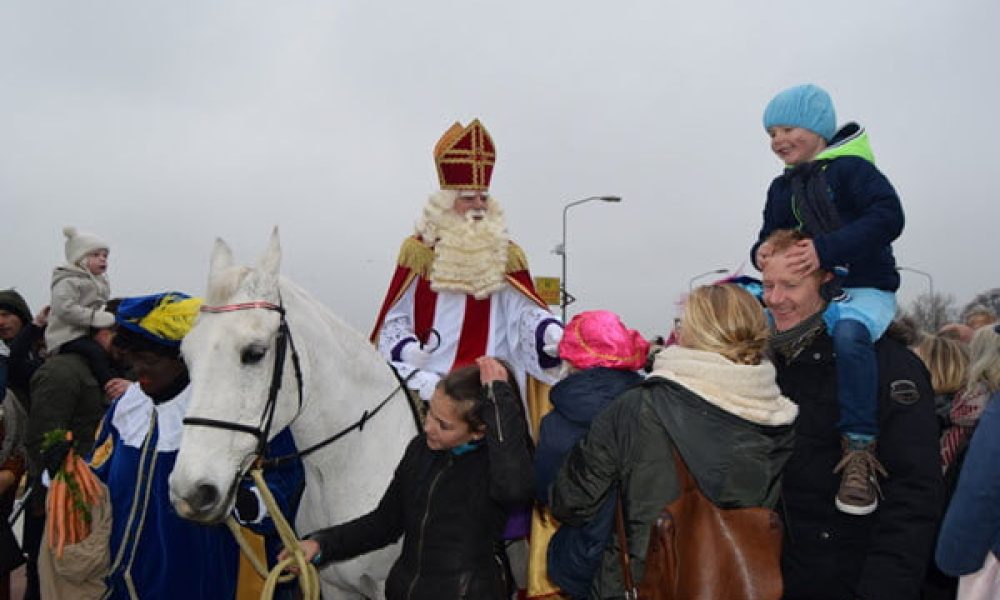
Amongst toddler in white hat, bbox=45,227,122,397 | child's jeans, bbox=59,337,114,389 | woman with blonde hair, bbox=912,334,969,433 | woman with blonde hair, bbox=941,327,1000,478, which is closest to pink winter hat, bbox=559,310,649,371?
woman with blonde hair, bbox=941,327,1000,478

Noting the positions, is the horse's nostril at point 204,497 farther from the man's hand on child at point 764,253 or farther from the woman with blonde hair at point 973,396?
the woman with blonde hair at point 973,396

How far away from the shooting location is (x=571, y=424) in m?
2.73

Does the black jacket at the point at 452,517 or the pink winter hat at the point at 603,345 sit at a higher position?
the pink winter hat at the point at 603,345

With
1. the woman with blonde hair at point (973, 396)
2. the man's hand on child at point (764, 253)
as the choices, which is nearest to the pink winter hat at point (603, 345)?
the man's hand on child at point (764, 253)

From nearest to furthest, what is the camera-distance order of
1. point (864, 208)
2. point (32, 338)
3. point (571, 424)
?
1. point (571, 424)
2. point (864, 208)
3. point (32, 338)

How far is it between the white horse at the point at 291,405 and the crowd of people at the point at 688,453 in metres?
0.32

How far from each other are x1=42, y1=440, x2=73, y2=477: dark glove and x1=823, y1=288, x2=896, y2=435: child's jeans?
10.4ft

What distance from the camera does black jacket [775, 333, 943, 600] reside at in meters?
2.51

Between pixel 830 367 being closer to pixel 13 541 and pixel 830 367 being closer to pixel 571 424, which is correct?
pixel 571 424

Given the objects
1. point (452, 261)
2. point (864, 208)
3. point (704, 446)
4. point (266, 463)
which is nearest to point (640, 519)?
point (704, 446)

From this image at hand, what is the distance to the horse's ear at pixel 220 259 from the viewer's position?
340 centimetres

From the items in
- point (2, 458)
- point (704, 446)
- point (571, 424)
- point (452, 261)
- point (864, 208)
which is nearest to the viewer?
point (704, 446)

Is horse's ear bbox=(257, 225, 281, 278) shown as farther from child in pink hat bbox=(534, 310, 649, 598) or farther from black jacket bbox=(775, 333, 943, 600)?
black jacket bbox=(775, 333, 943, 600)

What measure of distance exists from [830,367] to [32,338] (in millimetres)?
7002
